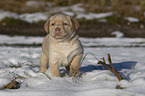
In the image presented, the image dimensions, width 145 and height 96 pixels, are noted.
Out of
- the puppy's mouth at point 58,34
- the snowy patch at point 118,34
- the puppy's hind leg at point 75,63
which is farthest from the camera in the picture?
the snowy patch at point 118,34

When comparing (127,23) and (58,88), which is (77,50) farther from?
(127,23)

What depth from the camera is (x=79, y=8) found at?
1373 cm

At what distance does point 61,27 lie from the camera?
109 inches

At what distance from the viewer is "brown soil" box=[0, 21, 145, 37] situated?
32.8 ft

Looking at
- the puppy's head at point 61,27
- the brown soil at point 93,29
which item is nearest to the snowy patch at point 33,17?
the brown soil at point 93,29

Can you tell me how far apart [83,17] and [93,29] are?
1.71 meters

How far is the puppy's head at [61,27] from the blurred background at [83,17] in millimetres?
7002

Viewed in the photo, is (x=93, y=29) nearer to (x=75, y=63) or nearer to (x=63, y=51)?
(x=75, y=63)

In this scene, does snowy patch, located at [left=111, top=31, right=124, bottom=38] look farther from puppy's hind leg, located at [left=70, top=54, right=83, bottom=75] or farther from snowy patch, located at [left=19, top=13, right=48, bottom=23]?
puppy's hind leg, located at [left=70, top=54, right=83, bottom=75]

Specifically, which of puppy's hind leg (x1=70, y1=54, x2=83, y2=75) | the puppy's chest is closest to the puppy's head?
the puppy's chest

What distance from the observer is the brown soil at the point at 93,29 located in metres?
10.0

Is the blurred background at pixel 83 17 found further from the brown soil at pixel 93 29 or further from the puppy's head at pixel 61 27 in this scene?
the puppy's head at pixel 61 27

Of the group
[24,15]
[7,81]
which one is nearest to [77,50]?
[7,81]

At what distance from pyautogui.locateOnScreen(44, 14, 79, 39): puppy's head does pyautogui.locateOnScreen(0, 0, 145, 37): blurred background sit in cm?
700
